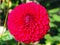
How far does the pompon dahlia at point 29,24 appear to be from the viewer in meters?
0.51

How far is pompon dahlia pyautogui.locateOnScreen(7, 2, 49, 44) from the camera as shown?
20.0 inches

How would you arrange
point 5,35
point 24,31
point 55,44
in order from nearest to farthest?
point 24,31
point 5,35
point 55,44

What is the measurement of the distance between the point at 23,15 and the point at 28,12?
0.04 feet

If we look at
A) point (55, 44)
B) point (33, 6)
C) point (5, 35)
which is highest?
point (33, 6)

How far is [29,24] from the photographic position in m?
0.52

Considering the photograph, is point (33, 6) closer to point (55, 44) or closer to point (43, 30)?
point (43, 30)

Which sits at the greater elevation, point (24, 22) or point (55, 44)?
point (24, 22)

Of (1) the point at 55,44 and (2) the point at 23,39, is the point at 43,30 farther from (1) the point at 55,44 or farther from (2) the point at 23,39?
(1) the point at 55,44

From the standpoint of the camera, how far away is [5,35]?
668 millimetres

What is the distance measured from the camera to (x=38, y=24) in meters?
0.51

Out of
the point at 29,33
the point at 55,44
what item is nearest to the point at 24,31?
the point at 29,33

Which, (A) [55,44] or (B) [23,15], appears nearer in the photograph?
(B) [23,15]

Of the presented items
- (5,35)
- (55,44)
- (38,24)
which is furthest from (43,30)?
(55,44)

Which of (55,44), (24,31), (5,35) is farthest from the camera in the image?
(55,44)
